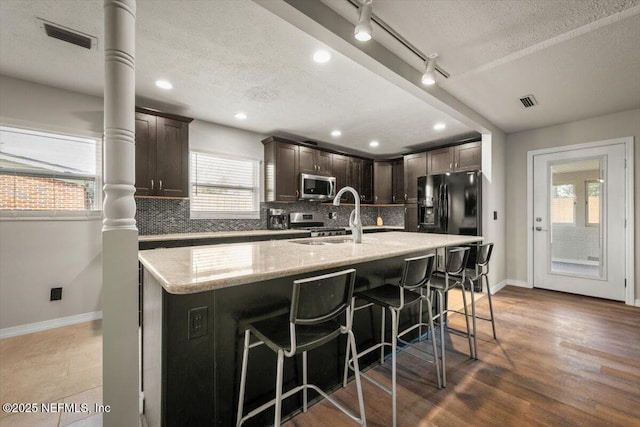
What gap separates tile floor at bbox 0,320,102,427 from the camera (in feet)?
5.43

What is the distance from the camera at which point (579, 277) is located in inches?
156

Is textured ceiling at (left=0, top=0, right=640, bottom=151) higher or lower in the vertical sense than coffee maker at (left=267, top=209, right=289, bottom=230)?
higher

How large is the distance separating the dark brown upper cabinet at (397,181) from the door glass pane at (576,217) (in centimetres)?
240

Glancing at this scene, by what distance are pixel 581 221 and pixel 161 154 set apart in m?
5.73

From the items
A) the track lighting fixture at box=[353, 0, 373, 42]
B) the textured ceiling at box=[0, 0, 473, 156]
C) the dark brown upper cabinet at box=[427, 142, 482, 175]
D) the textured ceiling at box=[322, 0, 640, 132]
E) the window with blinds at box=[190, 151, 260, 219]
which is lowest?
the window with blinds at box=[190, 151, 260, 219]

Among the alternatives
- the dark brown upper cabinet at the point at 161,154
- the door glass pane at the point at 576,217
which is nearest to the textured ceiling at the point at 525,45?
the door glass pane at the point at 576,217

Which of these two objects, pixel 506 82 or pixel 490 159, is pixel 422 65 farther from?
pixel 490 159

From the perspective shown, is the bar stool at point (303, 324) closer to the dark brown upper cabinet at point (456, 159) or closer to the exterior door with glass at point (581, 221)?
the dark brown upper cabinet at point (456, 159)

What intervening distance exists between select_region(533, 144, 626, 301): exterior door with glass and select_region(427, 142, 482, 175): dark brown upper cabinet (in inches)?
35.3

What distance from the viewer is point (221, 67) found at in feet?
8.13

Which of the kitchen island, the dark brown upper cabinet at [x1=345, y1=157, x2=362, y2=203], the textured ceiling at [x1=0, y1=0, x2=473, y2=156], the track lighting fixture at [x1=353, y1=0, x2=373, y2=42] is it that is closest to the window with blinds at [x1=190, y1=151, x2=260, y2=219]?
the textured ceiling at [x1=0, y1=0, x2=473, y2=156]

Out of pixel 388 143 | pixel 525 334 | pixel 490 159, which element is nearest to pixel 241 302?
pixel 525 334

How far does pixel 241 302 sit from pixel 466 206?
12.5 ft

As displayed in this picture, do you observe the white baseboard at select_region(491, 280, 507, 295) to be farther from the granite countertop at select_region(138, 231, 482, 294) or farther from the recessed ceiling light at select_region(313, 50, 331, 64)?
the recessed ceiling light at select_region(313, 50, 331, 64)
